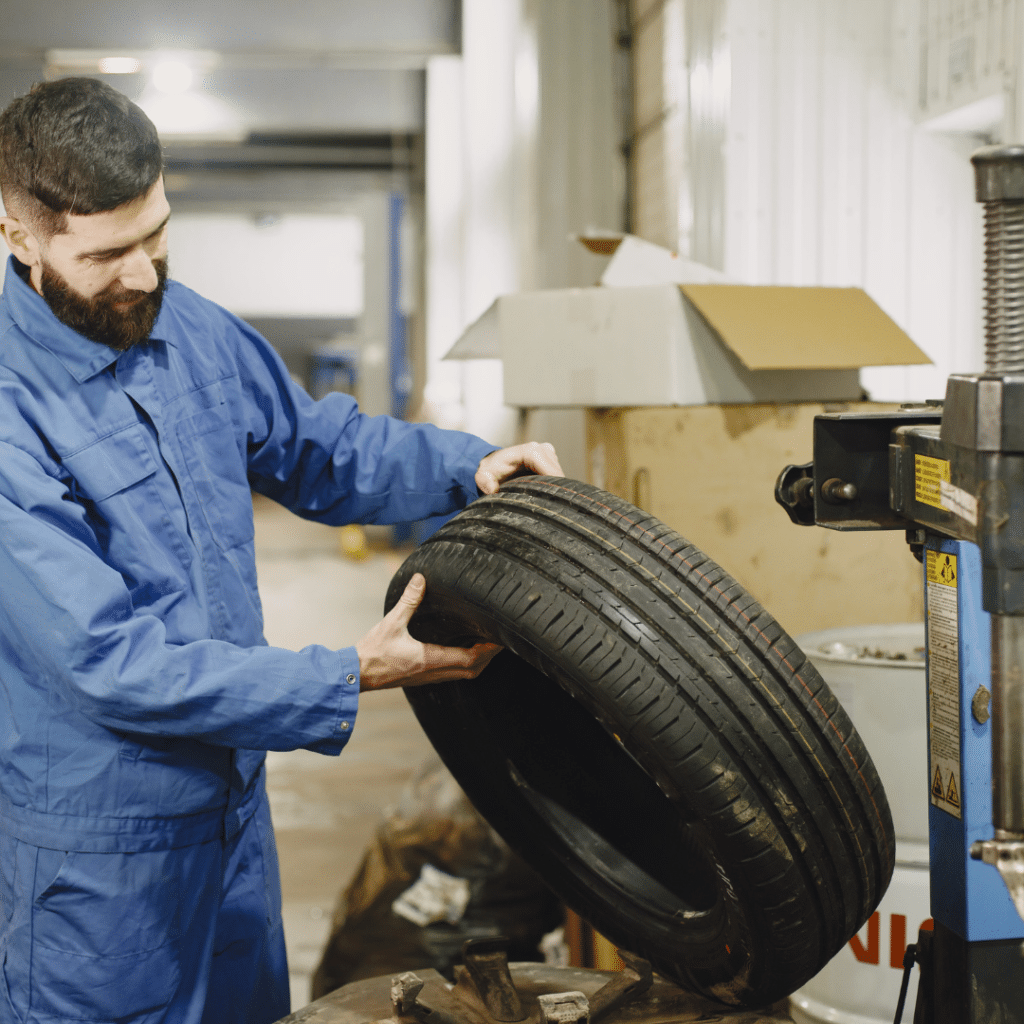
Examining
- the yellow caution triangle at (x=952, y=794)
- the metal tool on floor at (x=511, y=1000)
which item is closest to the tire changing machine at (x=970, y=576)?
the yellow caution triangle at (x=952, y=794)

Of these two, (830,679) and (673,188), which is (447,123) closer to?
(673,188)

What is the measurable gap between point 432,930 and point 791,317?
1461 mm

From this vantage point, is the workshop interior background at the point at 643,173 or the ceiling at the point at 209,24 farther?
the ceiling at the point at 209,24

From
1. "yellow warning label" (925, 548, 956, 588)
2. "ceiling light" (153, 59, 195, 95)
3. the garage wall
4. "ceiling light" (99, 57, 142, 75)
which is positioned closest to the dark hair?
"yellow warning label" (925, 548, 956, 588)

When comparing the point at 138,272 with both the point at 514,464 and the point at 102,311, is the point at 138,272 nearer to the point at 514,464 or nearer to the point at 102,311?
the point at 102,311

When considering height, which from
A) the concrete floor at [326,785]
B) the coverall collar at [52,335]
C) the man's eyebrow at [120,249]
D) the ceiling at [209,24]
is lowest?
the concrete floor at [326,785]

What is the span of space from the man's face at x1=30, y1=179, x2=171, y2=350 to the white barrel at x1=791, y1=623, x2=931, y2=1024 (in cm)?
102

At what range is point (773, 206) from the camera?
96.0 inches

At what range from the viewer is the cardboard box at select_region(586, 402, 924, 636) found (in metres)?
1.90

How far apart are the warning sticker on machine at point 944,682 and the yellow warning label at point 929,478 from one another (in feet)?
0.20

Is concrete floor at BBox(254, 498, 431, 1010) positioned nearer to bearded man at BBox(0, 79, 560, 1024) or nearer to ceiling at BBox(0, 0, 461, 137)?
bearded man at BBox(0, 79, 560, 1024)

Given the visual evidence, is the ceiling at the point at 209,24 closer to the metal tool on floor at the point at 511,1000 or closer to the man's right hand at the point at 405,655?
the man's right hand at the point at 405,655

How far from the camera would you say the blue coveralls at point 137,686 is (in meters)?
1.08

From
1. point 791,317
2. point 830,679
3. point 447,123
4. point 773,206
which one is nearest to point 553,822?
point 830,679
